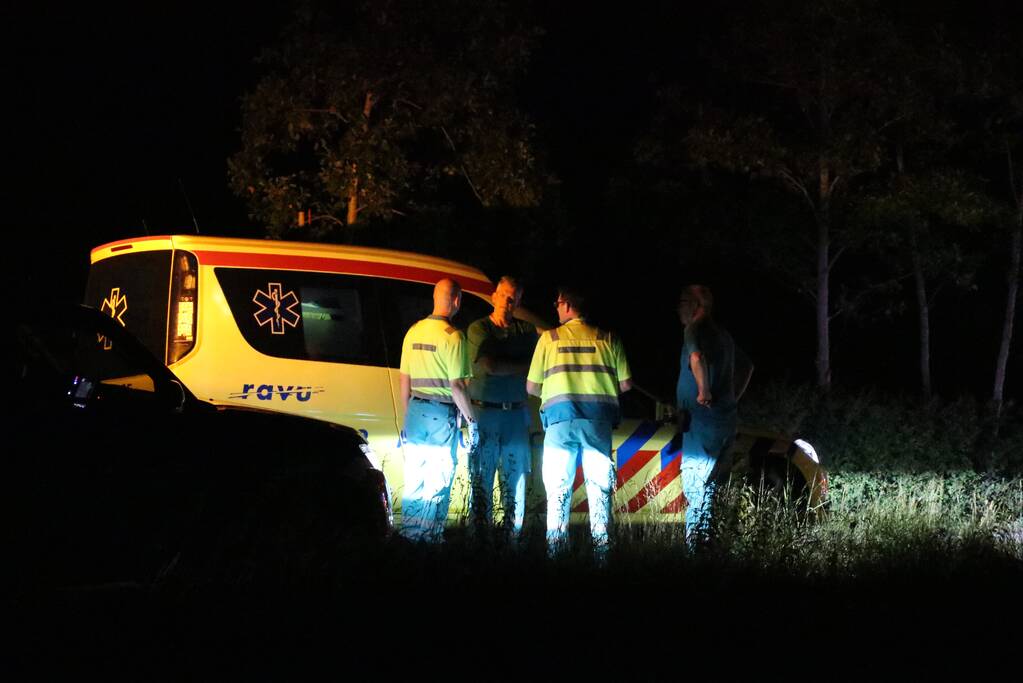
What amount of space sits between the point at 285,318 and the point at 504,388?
53.8 inches

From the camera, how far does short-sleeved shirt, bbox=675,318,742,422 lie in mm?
8328

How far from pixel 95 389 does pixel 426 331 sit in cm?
239

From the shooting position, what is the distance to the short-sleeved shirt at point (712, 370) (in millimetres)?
8328

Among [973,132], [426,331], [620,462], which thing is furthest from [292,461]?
[973,132]

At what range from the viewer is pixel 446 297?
8094 mm

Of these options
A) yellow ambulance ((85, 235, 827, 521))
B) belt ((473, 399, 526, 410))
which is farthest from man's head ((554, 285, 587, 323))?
yellow ambulance ((85, 235, 827, 521))

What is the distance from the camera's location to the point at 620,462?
8.95 m

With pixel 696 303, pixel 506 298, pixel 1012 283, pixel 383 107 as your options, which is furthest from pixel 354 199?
pixel 1012 283

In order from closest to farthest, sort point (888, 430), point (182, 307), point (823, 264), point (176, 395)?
point (176, 395), point (182, 307), point (888, 430), point (823, 264)

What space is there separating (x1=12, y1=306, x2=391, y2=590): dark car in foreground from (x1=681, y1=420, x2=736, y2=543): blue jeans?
2.27 m

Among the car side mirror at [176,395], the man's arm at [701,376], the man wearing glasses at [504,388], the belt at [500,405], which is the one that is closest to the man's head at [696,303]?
the man's arm at [701,376]

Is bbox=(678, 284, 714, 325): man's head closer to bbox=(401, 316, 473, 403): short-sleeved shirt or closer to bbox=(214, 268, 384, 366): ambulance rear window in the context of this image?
bbox=(401, 316, 473, 403): short-sleeved shirt

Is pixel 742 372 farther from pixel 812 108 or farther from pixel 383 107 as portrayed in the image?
pixel 812 108

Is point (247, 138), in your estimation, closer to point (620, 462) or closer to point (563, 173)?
point (620, 462)
